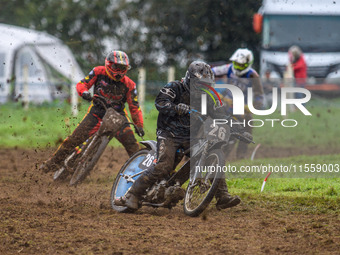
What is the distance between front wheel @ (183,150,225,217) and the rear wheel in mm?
2723

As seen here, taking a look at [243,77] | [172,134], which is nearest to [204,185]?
[172,134]

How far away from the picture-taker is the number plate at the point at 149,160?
330 inches

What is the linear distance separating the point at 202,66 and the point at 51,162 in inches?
168

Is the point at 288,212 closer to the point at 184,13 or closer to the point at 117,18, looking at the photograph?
the point at 184,13

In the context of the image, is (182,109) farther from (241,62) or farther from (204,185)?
(241,62)

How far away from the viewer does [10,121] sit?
21047mm

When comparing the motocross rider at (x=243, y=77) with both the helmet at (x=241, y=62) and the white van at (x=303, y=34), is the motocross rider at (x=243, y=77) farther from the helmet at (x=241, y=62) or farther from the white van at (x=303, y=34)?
the white van at (x=303, y=34)

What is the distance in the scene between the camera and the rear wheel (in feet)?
33.9

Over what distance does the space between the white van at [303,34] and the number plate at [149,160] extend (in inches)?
551

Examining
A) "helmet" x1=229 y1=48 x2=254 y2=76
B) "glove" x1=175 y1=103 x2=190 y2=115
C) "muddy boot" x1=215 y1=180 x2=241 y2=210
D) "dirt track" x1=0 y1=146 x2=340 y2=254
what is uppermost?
"helmet" x1=229 y1=48 x2=254 y2=76

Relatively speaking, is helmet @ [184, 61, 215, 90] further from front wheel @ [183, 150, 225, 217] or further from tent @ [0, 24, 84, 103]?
tent @ [0, 24, 84, 103]

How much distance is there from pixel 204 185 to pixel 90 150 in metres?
3.21

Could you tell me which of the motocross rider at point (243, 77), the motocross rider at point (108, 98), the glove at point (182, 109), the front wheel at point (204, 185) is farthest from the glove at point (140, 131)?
the motocross rider at point (243, 77)

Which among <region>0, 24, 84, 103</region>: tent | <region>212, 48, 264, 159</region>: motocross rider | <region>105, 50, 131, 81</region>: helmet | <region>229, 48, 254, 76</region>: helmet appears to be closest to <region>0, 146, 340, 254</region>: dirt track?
<region>105, 50, 131, 81</region>: helmet
